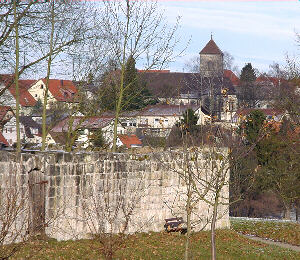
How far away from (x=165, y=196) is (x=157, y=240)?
1736mm

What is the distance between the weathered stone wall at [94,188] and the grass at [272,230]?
433 cm

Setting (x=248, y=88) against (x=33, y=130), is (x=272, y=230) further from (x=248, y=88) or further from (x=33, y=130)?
(x=248, y=88)

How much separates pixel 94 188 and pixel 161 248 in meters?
1.96

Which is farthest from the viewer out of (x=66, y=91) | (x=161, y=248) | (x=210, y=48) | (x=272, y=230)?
(x=210, y=48)

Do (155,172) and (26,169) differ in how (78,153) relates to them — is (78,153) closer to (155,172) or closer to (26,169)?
(26,169)

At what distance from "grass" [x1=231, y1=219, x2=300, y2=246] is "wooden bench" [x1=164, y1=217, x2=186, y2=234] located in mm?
4284

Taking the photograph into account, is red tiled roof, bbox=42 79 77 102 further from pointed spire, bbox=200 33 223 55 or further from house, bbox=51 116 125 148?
pointed spire, bbox=200 33 223 55

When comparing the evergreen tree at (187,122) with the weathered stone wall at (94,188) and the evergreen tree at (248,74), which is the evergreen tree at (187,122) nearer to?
the weathered stone wall at (94,188)

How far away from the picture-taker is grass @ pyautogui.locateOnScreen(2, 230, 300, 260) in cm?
1246

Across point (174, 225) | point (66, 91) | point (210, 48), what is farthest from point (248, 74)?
point (174, 225)

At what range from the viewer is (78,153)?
14.6 metres

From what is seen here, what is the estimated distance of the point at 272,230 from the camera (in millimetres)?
21703

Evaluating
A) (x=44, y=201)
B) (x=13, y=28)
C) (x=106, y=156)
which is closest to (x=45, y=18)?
(x=13, y=28)

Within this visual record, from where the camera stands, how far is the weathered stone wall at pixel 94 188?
13375 millimetres
